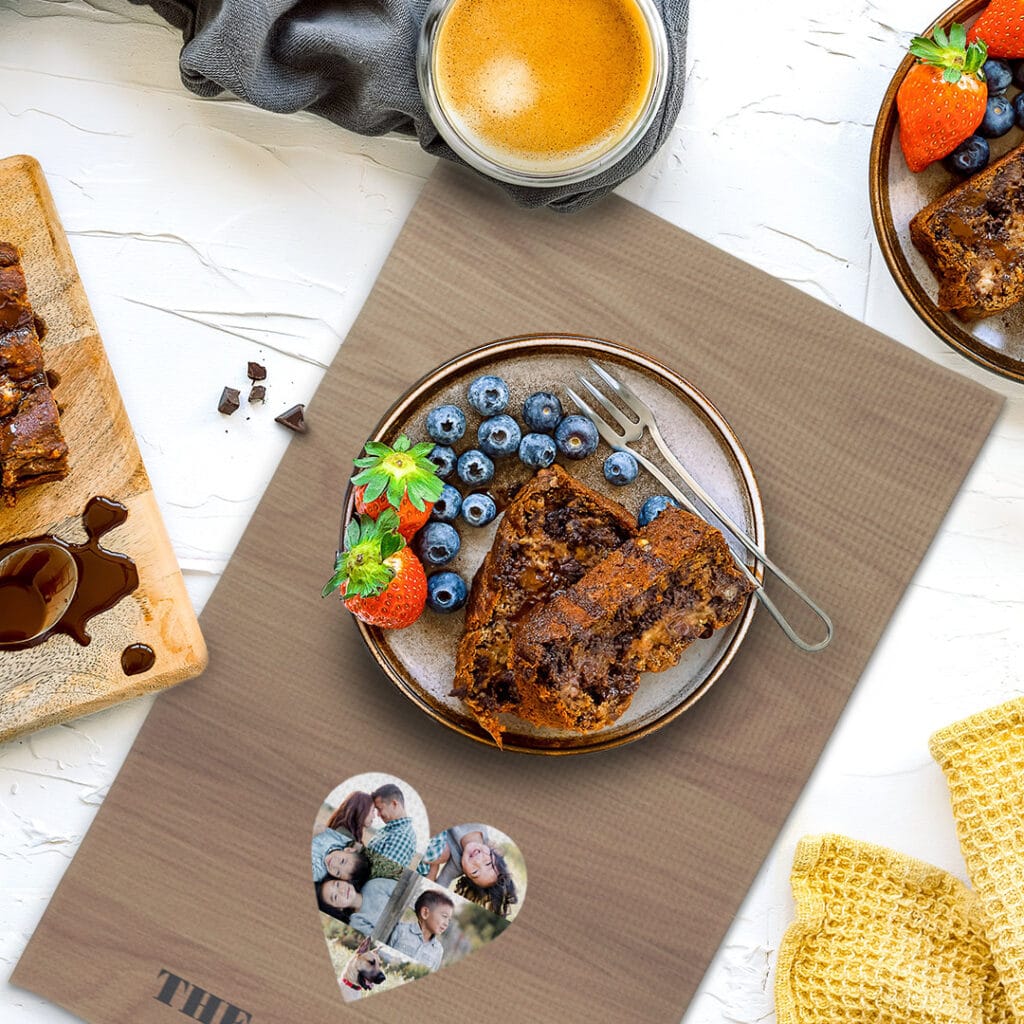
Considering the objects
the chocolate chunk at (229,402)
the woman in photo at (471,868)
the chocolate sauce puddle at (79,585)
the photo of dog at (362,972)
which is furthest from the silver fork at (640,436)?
the photo of dog at (362,972)

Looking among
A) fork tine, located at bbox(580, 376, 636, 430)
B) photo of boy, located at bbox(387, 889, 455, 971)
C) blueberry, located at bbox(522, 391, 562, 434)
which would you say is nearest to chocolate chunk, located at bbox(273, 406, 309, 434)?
blueberry, located at bbox(522, 391, 562, 434)

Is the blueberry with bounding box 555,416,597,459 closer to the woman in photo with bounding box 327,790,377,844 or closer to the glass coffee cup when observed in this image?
the glass coffee cup

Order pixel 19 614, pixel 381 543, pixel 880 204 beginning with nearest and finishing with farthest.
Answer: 1. pixel 381 543
2. pixel 880 204
3. pixel 19 614

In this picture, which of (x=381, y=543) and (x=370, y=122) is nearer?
(x=381, y=543)

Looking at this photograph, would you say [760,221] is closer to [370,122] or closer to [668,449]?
[668,449]

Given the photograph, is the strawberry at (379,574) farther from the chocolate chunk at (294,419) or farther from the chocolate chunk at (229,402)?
the chocolate chunk at (229,402)

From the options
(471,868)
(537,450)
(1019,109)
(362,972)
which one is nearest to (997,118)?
(1019,109)

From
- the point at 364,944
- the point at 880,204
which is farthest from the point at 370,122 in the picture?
the point at 364,944

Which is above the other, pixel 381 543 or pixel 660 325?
pixel 660 325
